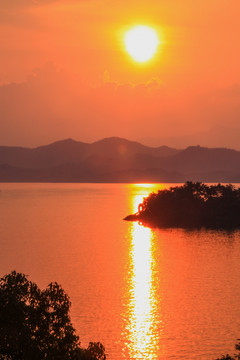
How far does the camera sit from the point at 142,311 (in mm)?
65562

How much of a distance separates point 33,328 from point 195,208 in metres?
143

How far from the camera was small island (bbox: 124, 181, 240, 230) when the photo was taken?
6555 inches

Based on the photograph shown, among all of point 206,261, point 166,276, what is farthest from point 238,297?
point 206,261

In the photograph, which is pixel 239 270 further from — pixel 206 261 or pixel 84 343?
pixel 84 343

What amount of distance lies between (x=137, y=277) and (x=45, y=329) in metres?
58.9

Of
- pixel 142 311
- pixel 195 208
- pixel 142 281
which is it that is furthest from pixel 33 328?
pixel 195 208

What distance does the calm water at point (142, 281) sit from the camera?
182ft

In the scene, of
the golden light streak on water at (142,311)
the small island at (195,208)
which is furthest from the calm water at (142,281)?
the small island at (195,208)

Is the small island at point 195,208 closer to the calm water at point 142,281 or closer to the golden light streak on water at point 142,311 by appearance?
the calm water at point 142,281

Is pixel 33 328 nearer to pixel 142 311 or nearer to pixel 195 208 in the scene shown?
pixel 142 311

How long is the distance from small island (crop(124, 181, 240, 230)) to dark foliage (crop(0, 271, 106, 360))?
5385 inches

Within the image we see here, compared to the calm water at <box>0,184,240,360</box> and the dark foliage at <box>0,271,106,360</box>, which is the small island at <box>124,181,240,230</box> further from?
the dark foliage at <box>0,271,106,360</box>

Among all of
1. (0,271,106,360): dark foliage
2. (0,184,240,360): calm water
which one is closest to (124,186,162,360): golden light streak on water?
(0,184,240,360): calm water

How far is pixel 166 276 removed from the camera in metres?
88.7
